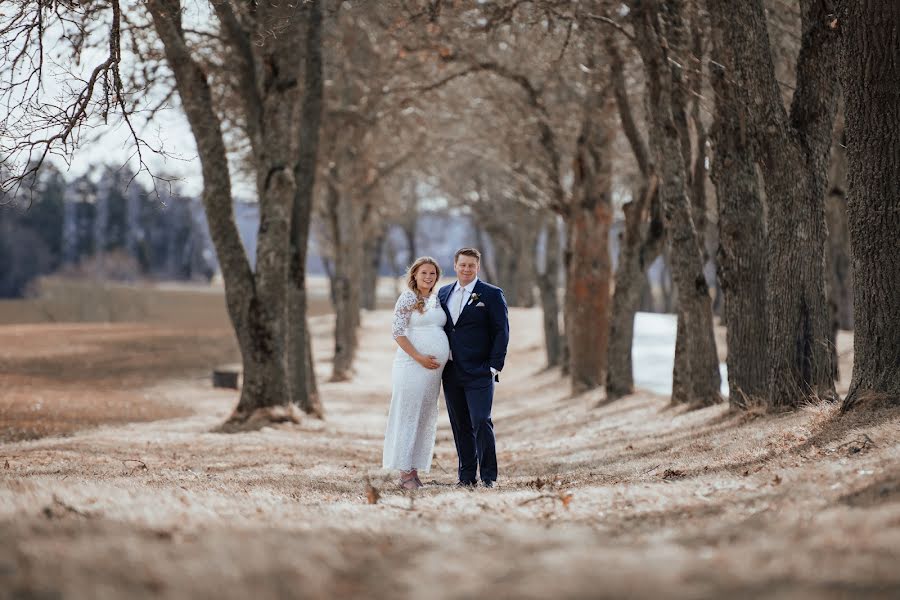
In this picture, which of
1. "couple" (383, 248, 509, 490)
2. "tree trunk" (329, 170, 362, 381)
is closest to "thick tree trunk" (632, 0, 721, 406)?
"couple" (383, 248, 509, 490)

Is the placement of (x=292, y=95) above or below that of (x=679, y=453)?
above

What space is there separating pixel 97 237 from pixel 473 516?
7913 centimetres

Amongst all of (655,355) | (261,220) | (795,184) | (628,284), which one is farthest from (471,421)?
(655,355)

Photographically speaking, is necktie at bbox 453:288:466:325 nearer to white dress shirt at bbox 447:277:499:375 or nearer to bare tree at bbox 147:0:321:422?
white dress shirt at bbox 447:277:499:375

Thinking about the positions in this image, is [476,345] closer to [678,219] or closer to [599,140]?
[678,219]

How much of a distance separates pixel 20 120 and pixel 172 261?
83.6 meters

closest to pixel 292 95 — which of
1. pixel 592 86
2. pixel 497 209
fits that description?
pixel 592 86

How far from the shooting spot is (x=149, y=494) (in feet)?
20.6

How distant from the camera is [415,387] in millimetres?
8320

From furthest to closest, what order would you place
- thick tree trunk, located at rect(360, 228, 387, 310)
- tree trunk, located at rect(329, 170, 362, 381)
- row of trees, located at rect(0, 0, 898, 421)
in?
1. thick tree trunk, located at rect(360, 228, 387, 310)
2. tree trunk, located at rect(329, 170, 362, 381)
3. row of trees, located at rect(0, 0, 898, 421)

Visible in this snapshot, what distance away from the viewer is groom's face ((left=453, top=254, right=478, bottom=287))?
26.8 ft

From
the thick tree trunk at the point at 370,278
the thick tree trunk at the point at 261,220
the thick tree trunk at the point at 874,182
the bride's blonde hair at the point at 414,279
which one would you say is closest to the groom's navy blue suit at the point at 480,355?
the bride's blonde hair at the point at 414,279

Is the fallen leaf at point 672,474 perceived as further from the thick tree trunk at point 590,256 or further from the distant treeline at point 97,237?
the distant treeline at point 97,237

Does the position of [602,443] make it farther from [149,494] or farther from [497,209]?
[497,209]
